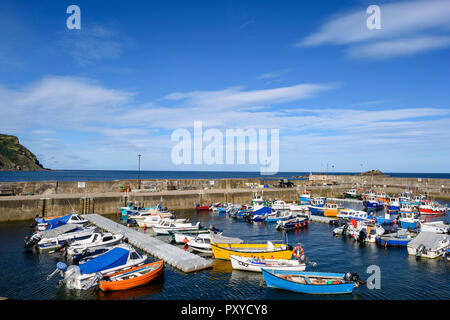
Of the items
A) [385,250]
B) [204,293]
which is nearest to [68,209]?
[204,293]

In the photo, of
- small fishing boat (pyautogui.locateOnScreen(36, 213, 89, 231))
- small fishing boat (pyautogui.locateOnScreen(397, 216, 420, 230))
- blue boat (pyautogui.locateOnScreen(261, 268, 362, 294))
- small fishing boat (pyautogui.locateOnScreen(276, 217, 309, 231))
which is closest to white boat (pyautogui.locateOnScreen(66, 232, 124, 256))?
small fishing boat (pyautogui.locateOnScreen(36, 213, 89, 231))

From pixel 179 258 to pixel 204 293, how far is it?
603 cm

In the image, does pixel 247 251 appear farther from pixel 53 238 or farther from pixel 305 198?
pixel 305 198

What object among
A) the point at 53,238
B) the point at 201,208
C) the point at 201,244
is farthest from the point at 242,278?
the point at 201,208

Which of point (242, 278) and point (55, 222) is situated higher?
point (55, 222)

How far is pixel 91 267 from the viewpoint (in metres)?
19.3

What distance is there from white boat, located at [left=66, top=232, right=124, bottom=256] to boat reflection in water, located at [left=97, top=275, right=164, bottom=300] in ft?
29.5

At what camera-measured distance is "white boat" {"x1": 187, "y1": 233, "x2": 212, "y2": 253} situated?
27203 millimetres

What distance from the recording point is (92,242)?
26.8 metres

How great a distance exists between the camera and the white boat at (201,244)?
89.2 ft

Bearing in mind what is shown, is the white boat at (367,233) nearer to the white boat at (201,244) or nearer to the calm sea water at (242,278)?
the calm sea water at (242,278)

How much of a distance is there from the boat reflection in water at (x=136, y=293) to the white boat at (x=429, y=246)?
23.8m

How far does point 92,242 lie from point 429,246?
31.9m

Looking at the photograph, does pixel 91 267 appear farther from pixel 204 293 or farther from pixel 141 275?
pixel 204 293
